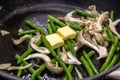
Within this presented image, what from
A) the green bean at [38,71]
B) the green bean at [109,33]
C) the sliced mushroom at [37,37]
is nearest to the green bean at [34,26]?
the sliced mushroom at [37,37]

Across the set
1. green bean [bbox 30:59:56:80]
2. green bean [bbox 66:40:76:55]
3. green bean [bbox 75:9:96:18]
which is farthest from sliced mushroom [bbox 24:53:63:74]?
green bean [bbox 75:9:96:18]

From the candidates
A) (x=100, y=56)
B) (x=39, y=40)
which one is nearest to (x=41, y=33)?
(x=39, y=40)

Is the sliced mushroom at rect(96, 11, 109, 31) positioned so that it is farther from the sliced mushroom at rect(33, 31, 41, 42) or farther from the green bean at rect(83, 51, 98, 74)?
the sliced mushroom at rect(33, 31, 41, 42)

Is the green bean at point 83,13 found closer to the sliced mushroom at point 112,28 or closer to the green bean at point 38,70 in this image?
the sliced mushroom at point 112,28

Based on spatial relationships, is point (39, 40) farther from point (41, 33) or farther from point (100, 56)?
point (100, 56)

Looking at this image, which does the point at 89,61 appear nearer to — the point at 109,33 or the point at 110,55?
the point at 110,55
